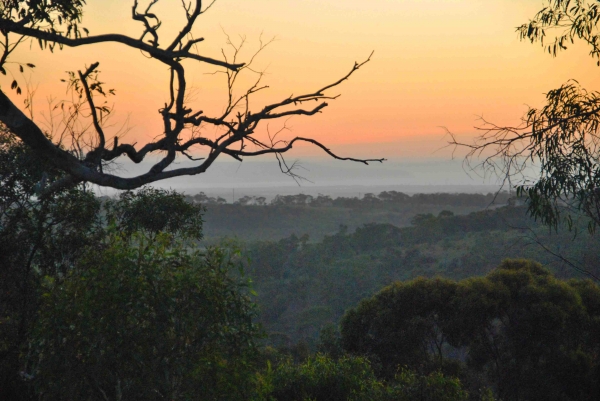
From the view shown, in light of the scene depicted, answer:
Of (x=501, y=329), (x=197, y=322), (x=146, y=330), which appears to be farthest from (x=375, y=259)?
(x=146, y=330)

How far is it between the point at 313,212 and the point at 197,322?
89.9 meters

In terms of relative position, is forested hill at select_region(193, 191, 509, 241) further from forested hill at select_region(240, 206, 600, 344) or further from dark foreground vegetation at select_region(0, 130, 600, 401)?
dark foreground vegetation at select_region(0, 130, 600, 401)

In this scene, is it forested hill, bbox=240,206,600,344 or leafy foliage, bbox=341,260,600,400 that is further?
forested hill, bbox=240,206,600,344

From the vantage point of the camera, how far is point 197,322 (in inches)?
227

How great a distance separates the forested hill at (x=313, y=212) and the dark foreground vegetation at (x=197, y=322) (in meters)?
61.4

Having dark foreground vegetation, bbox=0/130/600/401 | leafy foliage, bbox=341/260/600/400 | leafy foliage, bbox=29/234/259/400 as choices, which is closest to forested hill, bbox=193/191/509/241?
leafy foliage, bbox=341/260/600/400

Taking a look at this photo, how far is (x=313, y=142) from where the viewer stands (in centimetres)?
552

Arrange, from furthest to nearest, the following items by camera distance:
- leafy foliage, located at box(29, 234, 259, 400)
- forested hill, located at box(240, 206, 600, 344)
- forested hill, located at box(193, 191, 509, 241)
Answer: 1. forested hill, located at box(193, 191, 509, 241)
2. forested hill, located at box(240, 206, 600, 344)
3. leafy foliage, located at box(29, 234, 259, 400)

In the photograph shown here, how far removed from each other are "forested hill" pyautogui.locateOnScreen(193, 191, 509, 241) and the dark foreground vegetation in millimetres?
61440

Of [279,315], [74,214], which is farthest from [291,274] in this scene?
[74,214]

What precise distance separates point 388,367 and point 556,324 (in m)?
5.04

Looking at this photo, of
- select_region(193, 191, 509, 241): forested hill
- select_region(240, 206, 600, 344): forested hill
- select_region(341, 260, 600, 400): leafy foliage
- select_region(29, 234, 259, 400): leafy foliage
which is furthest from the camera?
select_region(193, 191, 509, 241): forested hill

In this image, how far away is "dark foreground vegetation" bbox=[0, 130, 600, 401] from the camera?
18.4ft

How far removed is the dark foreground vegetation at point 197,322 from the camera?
5.62 m
